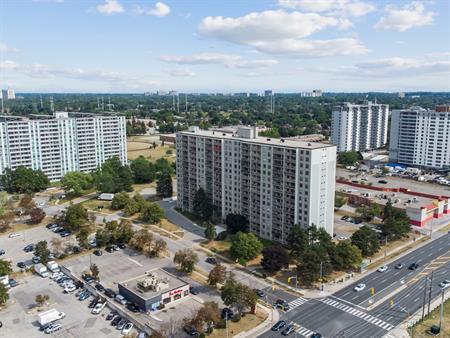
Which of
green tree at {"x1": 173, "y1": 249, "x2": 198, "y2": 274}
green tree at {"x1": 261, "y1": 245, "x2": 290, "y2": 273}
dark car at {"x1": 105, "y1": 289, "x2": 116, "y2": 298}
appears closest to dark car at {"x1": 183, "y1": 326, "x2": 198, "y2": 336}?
dark car at {"x1": 105, "y1": 289, "x2": 116, "y2": 298}

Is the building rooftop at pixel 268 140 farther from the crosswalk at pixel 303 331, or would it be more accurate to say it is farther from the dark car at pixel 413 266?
the crosswalk at pixel 303 331

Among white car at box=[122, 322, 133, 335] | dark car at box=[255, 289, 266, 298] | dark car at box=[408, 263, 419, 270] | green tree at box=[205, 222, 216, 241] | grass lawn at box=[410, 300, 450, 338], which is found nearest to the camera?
grass lawn at box=[410, 300, 450, 338]

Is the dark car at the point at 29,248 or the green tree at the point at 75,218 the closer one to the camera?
the dark car at the point at 29,248

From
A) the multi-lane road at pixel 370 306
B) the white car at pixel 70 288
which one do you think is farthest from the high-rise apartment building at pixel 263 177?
the white car at pixel 70 288

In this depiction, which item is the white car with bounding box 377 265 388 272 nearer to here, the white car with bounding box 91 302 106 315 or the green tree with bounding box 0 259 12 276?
the white car with bounding box 91 302 106 315

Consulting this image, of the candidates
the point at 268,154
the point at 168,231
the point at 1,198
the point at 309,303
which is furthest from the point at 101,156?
the point at 309,303

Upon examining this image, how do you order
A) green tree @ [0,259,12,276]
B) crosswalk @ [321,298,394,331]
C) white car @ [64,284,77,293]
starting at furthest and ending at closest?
green tree @ [0,259,12,276] < white car @ [64,284,77,293] < crosswalk @ [321,298,394,331]

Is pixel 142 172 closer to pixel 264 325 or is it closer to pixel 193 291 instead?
pixel 193 291
